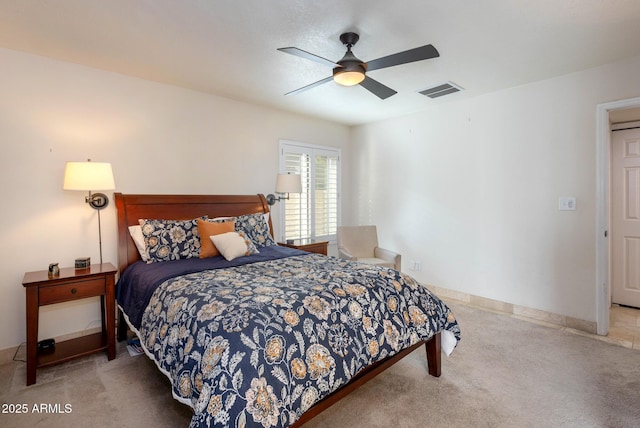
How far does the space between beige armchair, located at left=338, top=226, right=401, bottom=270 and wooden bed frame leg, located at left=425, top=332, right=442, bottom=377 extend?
1815mm

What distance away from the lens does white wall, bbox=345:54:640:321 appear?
3143 mm

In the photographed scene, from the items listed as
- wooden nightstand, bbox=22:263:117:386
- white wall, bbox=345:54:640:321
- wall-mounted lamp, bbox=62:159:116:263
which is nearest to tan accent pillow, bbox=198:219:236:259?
wooden nightstand, bbox=22:263:117:386

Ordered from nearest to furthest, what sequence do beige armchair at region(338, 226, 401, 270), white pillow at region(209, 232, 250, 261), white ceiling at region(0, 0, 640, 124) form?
white ceiling at region(0, 0, 640, 124) < white pillow at region(209, 232, 250, 261) < beige armchair at region(338, 226, 401, 270)

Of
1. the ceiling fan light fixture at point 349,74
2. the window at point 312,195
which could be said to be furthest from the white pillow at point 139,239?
the ceiling fan light fixture at point 349,74

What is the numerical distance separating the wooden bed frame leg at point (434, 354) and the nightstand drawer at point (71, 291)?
8.71ft

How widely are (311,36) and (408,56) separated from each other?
771 mm

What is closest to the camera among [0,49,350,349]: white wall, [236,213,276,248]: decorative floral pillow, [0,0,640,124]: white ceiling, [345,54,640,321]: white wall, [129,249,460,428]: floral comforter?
[129,249,460,428]: floral comforter

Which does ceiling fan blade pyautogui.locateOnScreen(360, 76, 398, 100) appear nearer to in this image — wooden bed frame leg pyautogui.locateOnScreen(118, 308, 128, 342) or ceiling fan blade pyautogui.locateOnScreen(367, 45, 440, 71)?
ceiling fan blade pyautogui.locateOnScreen(367, 45, 440, 71)

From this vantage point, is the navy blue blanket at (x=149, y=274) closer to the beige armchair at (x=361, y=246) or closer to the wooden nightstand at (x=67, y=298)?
the wooden nightstand at (x=67, y=298)

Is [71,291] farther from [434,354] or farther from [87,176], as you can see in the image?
[434,354]

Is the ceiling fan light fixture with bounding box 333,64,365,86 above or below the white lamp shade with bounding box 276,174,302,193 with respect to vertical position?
above

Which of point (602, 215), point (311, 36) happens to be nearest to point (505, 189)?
point (602, 215)

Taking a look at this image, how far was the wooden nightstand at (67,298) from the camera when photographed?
2.29 metres

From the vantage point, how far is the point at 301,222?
4727 mm
